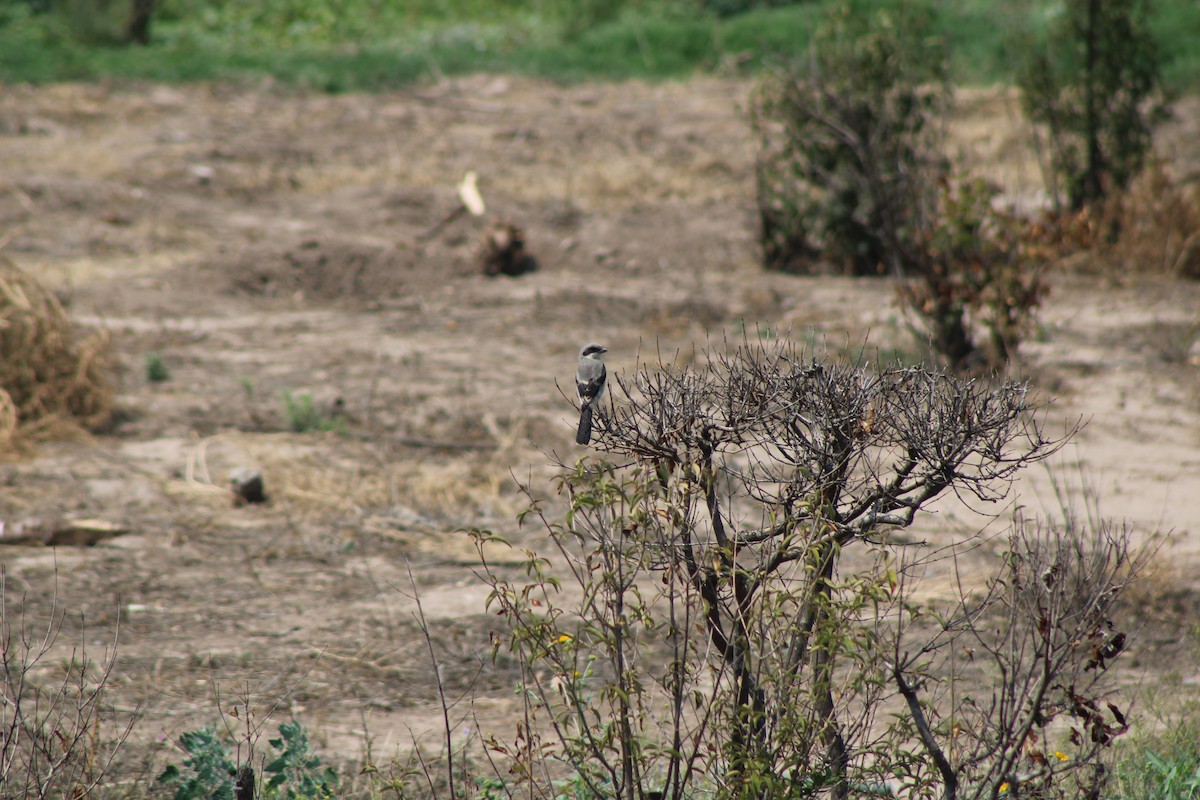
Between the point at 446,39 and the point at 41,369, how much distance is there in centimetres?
1732

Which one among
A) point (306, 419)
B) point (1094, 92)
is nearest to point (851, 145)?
point (1094, 92)

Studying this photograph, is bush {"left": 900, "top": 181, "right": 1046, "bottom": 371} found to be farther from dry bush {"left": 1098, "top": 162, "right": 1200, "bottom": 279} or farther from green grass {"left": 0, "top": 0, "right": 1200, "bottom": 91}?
green grass {"left": 0, "top": 0, "right": 1200, "bottom": 91}

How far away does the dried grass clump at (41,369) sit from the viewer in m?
6.36

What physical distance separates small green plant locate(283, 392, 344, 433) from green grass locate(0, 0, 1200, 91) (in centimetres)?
1039

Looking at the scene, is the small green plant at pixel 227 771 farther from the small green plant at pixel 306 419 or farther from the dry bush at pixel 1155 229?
the dry bush at pixel 1155 229

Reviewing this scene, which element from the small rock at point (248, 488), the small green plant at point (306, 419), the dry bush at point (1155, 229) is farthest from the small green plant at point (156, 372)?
the dry bush at point (1155, 229)

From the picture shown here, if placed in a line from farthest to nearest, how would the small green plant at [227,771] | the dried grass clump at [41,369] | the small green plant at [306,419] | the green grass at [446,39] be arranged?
the green grass at [446,39] < the small green plant at [306,419] < the dried grass clump at [41,369] < the small green plant at [227,771]

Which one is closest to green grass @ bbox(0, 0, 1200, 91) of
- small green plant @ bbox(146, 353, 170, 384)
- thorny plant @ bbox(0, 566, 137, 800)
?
small green plant @ bbox(146, 353, 170, 384)

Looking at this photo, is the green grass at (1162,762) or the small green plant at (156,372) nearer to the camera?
the green grass at (1162,762)

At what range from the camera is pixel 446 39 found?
22562 millimetres

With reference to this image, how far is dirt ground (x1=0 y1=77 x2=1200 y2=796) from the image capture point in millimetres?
4609

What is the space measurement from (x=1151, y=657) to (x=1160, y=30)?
17.1m

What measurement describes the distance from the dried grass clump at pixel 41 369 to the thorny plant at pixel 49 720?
82.4 inches

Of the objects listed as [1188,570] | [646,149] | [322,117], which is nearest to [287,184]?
[322,117]
